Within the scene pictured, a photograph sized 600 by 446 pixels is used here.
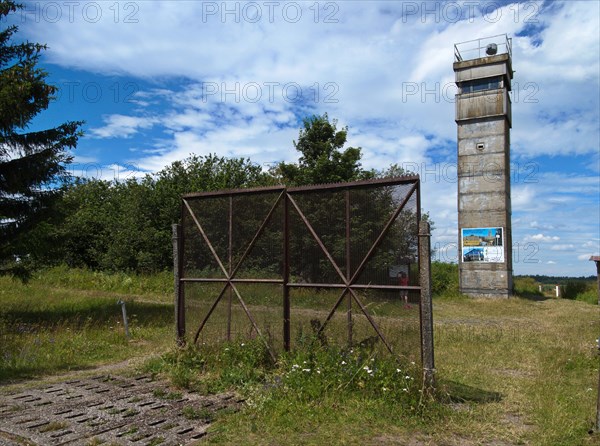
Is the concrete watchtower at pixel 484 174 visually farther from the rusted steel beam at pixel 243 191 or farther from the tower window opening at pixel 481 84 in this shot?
the rusted steel beam at pixel 243 191

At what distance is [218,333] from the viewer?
27.1 feet

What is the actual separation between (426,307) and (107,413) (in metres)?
→ 4.13

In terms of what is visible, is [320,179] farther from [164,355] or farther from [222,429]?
[222,429]

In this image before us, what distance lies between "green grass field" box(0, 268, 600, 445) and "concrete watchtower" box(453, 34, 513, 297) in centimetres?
1065

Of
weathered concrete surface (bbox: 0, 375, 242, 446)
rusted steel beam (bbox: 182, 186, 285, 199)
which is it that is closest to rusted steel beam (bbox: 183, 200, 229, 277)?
rusted steel beam (bbox: 182, 186, 285, 199)

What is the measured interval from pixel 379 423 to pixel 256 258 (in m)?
3.48

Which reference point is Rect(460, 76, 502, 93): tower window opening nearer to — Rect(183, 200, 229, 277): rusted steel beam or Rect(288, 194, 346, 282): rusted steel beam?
A: Rect(183, 200, 229, 277): rusted steel beam

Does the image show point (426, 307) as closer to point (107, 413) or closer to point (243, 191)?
point (243, 191)

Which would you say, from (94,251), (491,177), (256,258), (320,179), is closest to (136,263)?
(94,251)

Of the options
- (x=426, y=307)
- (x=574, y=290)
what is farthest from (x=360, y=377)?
(x=574, y=290)

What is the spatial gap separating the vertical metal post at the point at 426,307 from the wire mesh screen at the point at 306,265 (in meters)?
0.11

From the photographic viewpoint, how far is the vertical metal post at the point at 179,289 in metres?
8.66

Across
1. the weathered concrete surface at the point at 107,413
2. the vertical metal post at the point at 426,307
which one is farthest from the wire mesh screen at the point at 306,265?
the weathered concrete surface at the point at 107,413

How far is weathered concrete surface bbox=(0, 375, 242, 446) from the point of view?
525 cm
